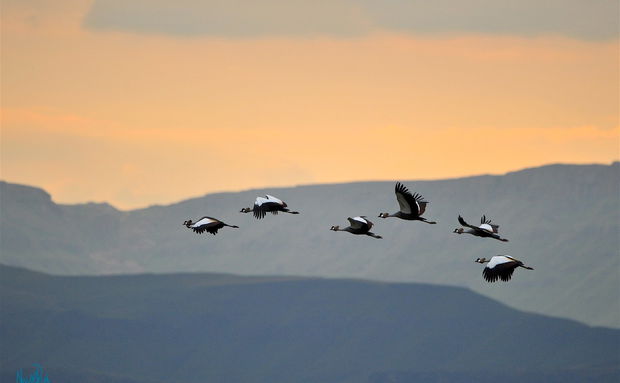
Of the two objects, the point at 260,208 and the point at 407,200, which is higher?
the point at 260,208

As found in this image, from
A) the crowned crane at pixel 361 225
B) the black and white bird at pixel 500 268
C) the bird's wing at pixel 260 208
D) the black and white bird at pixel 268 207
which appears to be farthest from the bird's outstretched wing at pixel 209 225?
the black and white bird at pixel 500 268

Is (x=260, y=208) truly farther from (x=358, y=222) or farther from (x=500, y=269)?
(x=500, y=269)

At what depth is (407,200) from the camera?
10200cm

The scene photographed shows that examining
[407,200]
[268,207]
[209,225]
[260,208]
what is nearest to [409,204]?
[407,200]

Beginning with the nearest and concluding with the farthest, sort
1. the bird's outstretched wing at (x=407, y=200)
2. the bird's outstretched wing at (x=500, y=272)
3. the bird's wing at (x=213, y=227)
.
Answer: the bird's outstretched wing at (x=500, y=272) < the bird's outstretched wing at (x=407, y=200) < the bird's wing at (x=213, y=227)

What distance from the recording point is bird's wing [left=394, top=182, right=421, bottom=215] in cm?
10038

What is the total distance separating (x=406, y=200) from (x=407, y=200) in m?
0.25

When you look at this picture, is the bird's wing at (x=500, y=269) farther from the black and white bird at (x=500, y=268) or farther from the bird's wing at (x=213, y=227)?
the bird's wing at (x=213, y=227)

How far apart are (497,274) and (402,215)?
12029 mm

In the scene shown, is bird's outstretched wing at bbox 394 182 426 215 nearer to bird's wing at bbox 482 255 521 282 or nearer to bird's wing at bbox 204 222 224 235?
bird's wing at bbox 482 255 521 282

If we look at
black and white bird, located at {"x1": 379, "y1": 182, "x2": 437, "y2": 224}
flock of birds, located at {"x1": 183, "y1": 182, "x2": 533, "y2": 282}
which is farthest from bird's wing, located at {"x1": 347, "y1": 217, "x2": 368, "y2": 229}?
black and white bird, located at {"x1": 379, "y1": 182, "x2": 437, "y2": 224}

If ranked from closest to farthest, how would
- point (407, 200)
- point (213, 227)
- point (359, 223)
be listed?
point (407, 200)
point (213, 227)
point (359, 223)

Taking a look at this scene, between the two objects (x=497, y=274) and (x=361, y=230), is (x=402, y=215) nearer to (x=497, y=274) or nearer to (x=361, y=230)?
(x=361, y=230)

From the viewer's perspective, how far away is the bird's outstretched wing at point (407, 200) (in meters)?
100
